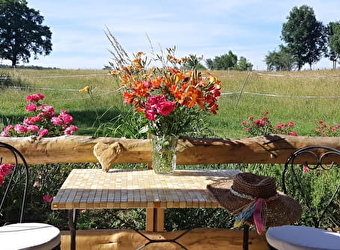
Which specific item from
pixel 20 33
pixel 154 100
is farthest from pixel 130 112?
pixel 20 33

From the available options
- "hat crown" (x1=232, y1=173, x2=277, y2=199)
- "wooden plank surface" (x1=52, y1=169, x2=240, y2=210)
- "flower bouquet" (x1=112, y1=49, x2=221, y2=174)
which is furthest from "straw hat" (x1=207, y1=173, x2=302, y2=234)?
"flower bouquet" (x1=112, y1=49, x2=221, y2=174)

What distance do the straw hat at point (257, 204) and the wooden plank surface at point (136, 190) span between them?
118mm

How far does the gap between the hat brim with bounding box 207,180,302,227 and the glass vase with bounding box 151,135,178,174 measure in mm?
439

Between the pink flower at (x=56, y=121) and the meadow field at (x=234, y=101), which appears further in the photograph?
the meadow field at (x=234, y=101)

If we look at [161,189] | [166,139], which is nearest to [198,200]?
[161,189]

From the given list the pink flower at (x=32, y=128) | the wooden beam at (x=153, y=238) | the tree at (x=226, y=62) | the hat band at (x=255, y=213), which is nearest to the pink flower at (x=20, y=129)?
the pink flower at (x=32, y=128)

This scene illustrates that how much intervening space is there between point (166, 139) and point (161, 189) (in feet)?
0.95

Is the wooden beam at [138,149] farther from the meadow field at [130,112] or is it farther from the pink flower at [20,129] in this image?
the pink flower at [20,129]

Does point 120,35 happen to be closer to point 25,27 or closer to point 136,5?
point 136,5

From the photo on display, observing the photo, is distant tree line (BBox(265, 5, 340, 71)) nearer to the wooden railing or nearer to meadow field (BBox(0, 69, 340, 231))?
meadow field (BBox(0, 69, 340, 231))

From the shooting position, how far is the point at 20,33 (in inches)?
1361

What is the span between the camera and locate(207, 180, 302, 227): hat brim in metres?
1.72

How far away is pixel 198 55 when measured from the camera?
2297 millimetres

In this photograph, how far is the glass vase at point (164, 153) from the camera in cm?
223
